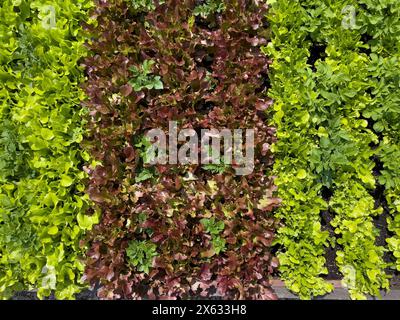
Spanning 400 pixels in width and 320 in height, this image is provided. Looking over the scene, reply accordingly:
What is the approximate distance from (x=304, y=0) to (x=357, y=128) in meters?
1.09

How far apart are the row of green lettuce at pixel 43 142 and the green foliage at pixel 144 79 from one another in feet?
1.47

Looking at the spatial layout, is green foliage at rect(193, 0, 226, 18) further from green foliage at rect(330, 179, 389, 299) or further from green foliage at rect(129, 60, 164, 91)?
green foliage at rect(330, 179, 389, 299)

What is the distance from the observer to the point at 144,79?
2.61 m

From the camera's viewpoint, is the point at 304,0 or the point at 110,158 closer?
the point at 110,158

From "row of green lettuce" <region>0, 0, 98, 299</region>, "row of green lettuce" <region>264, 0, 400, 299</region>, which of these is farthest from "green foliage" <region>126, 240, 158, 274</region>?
"row of green lettuce" <region>264, 0, 400, 299</region>

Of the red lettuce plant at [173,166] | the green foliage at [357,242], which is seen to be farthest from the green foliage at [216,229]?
the green foliage at [357,242]

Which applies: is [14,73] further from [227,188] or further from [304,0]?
[304,0]

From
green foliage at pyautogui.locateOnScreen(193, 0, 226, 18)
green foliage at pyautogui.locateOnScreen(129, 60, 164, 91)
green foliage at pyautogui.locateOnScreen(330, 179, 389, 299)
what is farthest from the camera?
green foliage at pyautogui.locateOnScreen(330, 179, 389, 299)

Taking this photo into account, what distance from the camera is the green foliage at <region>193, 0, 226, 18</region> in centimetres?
271

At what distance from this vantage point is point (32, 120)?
269 centimetres

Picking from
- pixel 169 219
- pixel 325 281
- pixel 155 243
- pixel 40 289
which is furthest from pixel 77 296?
pixel 325 281

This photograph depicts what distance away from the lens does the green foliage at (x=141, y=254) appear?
266 cm

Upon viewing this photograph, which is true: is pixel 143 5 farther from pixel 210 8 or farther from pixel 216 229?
pixel 216 229

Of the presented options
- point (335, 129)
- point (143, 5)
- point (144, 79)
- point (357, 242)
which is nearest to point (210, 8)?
point (143, 5)
